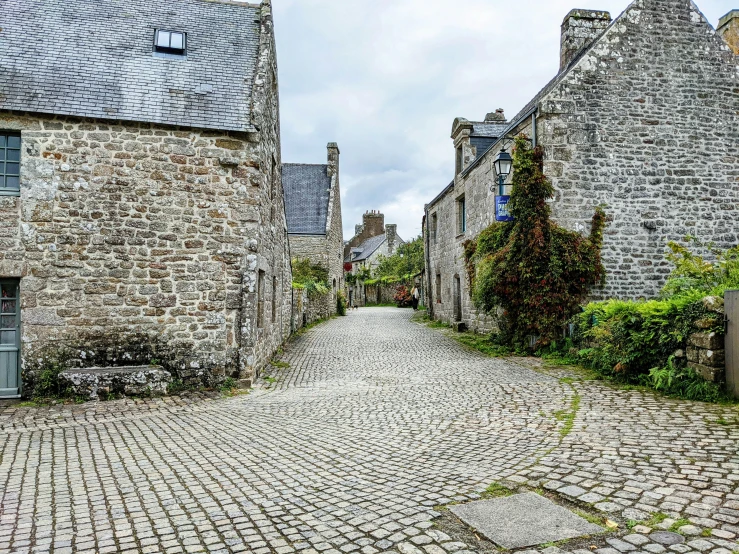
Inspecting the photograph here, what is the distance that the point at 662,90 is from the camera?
1218 centimetres

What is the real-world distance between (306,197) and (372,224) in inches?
1185

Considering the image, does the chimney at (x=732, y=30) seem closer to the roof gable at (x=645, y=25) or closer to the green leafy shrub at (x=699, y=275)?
the roof gable at (x=645, y=25)

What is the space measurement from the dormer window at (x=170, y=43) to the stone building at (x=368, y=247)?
35.7 meters

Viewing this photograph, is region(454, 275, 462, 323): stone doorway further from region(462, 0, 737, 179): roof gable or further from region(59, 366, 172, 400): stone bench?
region(59, 366, 172, 400): stone bench

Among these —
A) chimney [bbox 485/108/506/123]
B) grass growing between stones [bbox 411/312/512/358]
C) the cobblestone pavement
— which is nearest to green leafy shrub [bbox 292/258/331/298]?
grass growing between stones [bbox 411/312/512/358]

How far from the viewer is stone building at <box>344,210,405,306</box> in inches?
1866

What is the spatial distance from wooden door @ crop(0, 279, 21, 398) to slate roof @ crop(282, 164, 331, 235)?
20.3 metres

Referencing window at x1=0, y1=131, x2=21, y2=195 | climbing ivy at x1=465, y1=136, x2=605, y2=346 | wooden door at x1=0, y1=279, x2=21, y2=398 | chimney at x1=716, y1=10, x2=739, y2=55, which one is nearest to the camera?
wooden door at x1=0, y1=279, x2=21, y2=398

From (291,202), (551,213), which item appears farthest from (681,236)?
(291,202)

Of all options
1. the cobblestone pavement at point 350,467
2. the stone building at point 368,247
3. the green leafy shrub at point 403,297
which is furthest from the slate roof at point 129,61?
the stone building at point 368,247

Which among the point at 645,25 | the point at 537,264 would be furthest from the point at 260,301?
the point at 645,25

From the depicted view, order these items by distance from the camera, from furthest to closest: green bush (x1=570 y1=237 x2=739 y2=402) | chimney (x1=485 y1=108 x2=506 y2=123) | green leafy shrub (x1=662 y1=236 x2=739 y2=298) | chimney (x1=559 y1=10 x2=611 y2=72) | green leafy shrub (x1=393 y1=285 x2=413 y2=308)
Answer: green leafy shrub (x1=393 y1=285 x2=413 y2=308), chimney (x1=485 y1=108 x2=506 y2=123), chimney (x1=559 y1=10 x2=611 y2=72), green leafy shrub (x1=662 y1=236 x2=739 y2=298), green bush (x1=570 y1=237 x2=739 y2=402)

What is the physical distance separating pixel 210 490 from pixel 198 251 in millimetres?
5239

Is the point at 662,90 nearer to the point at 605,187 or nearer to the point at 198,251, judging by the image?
the point at 605,187
